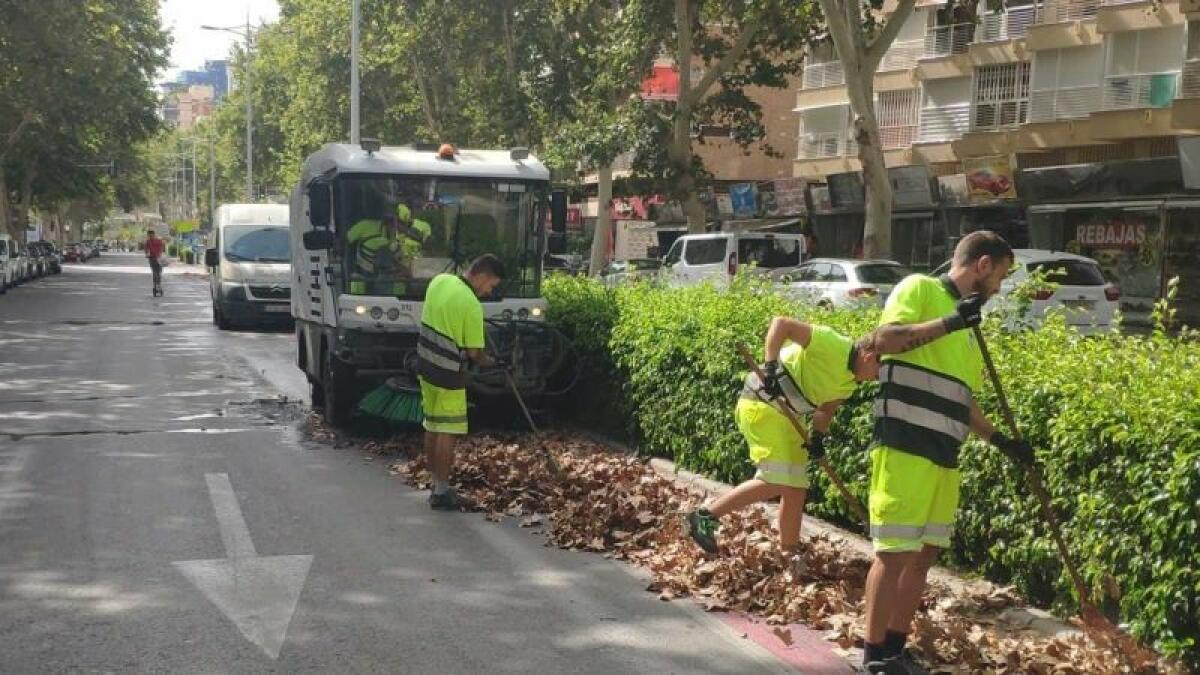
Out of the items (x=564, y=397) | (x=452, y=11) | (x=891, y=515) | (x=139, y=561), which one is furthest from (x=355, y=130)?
(x=891, y=515)

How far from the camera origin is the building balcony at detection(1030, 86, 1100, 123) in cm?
3409

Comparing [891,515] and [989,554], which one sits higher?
[891,515]

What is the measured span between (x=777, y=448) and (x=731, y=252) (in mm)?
21141

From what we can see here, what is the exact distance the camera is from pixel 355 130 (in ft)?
110

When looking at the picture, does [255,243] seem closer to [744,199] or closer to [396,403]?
[396,403]

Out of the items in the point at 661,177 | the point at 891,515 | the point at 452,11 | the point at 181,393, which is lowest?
the point at 181,393

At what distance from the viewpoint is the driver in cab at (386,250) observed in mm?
11625

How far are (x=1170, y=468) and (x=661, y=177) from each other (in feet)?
82.1

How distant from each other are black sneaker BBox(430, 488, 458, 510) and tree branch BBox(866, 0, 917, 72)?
14.5m

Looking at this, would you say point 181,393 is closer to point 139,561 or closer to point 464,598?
point 139,561

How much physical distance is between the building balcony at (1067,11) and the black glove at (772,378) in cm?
3138

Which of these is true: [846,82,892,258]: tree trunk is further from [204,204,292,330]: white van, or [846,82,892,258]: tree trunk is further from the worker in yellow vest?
the worker in yellow vest

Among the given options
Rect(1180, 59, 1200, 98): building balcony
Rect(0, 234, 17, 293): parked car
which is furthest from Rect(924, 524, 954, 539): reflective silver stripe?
Rect(0, 234, 17, 293): parked car

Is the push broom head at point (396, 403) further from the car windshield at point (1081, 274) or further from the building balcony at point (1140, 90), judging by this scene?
the building balcony at point (1140, 90)
